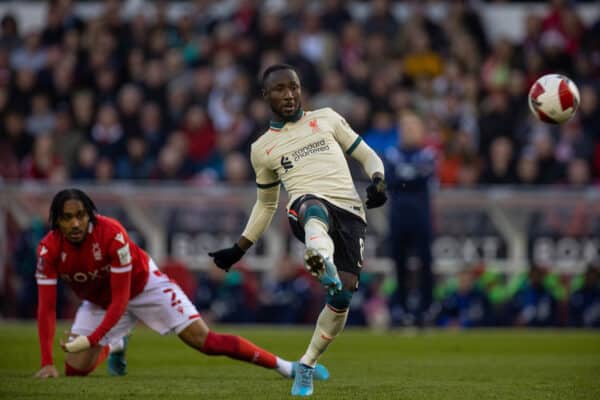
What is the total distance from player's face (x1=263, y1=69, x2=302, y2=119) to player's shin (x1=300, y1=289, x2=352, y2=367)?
1300 mm

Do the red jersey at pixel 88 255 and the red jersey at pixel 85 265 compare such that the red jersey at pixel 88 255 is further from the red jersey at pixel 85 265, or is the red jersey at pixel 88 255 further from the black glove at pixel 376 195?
the black glove at pixel 376 195

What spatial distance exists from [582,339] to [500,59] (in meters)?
6.22

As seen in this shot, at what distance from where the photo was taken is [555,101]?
30.1ft

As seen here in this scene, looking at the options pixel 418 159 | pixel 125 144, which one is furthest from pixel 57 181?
pixel 418 159

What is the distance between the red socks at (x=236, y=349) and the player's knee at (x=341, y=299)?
3.50 ft

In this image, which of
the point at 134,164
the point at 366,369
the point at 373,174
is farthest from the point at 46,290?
the point at 134,164

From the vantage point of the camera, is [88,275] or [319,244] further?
Result: [88,275]

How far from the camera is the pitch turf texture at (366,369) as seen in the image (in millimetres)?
7543

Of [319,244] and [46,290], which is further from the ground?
[319,244]

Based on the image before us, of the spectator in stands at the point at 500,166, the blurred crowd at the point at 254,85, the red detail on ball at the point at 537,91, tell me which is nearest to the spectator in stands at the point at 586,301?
the blurred crowd at the point at 254,85

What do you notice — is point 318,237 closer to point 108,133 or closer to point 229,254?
point 229,254

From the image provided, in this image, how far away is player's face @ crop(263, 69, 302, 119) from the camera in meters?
7.85

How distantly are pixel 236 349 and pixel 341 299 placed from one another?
1.21 metres

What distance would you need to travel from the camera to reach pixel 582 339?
13.5m
